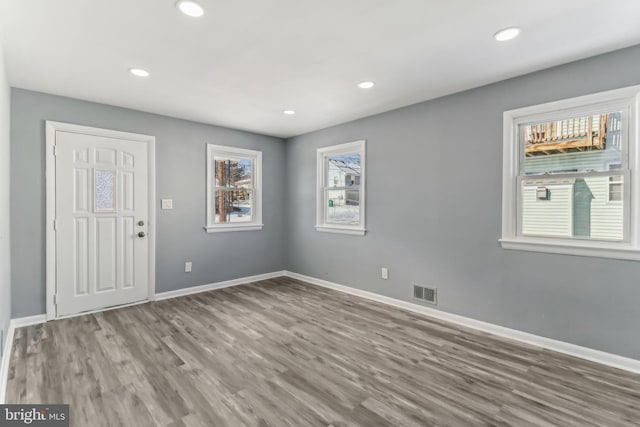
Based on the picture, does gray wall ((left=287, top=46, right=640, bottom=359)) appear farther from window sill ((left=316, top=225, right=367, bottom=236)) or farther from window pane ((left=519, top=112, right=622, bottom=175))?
window pane ((left=519, top=112, right=622, bottom=175))

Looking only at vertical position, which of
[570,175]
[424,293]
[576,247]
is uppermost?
[570,175]

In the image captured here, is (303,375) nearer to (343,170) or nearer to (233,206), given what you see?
(343,170)

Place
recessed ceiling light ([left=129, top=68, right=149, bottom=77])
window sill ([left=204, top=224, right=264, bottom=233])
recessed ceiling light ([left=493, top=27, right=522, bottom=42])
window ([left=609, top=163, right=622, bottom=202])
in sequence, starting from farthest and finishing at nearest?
window sill ([left=204, top=224, right=264, bottom=233])
recessed ceiling light ([left=129, top=68, right=149, bottom=77])
window ([left=609, top=163, right=622, bottom=202])
recessed ceiling light ([left=493, top=27, right=522, bottom=42])

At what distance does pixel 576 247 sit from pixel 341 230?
2.74 metres

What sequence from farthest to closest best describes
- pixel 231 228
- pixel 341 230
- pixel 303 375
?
pixel 231 228
pixel 341 230
pixel 303 375

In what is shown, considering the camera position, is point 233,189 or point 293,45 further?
point 233,189

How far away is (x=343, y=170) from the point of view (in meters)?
4.74

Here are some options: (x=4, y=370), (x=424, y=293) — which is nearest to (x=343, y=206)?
(x=424, y=293)

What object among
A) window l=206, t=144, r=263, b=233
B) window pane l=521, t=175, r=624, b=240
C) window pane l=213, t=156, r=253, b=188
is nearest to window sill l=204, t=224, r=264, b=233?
window l=206, t=144, r=263, b=233

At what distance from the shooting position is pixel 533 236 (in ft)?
9.46

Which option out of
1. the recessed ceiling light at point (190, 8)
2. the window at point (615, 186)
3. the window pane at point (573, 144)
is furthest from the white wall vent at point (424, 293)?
the recessed ceiling light at point (190, 8)

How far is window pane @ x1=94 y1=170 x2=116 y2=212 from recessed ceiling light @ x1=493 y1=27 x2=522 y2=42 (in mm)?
4250

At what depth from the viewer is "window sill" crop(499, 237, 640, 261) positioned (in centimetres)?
240

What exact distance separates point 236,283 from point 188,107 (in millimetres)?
2733
